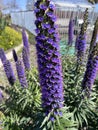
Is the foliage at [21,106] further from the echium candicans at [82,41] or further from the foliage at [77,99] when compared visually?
the echium candicans at [82,41]

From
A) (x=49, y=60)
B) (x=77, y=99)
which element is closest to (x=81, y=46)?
(x=77, y=99)

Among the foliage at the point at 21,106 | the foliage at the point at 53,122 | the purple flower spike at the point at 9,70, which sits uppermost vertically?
the purple flower spike at the point at 9,70

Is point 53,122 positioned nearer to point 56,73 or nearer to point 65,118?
point 65,118

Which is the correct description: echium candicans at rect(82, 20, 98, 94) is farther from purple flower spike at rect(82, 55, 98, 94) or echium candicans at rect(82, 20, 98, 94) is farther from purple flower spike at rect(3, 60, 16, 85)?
purple flower spike at rect(3, 60, 16, 85)

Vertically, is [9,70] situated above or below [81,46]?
below

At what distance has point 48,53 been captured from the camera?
306 cm

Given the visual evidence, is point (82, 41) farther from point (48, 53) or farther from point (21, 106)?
point (21, 106)

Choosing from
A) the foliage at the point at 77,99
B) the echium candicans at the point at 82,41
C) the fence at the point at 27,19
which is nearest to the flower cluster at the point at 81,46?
the echium candicans at the point at 82,41

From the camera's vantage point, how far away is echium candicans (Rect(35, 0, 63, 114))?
2865 mm

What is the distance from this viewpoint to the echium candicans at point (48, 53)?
2865mm

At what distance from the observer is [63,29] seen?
11539 millimetres

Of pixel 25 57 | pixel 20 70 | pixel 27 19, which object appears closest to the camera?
pixel 20 70

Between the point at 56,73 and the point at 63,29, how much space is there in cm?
847

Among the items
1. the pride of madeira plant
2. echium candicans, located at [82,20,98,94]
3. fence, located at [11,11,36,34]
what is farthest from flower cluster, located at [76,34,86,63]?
fence, located at [11,11,36,34]
